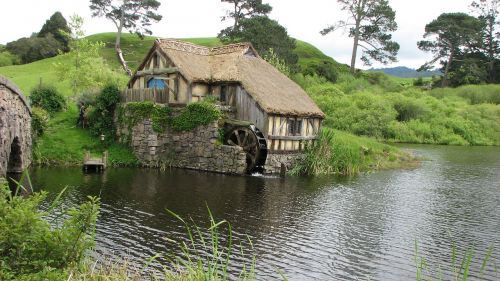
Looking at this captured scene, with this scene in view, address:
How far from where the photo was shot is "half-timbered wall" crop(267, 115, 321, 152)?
26.1m

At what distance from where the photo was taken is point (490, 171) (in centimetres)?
3061

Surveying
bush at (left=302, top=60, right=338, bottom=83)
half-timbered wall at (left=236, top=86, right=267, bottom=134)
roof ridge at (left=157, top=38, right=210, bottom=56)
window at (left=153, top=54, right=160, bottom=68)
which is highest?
bush at (left=302, top=60, right=338, bottom=83)

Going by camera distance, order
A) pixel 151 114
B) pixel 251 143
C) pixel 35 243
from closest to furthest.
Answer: pixel 35 243, pixel 251 143, pixel 151 114

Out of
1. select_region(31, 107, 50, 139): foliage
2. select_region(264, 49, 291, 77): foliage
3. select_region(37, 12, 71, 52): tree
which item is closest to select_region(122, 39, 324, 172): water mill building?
select_region(31, 107, 50, 139): foliage

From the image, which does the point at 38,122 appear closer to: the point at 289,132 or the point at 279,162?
the point at 279,162

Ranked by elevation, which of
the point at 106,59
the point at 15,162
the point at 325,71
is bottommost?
the point at 15,162

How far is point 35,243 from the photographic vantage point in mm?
6770

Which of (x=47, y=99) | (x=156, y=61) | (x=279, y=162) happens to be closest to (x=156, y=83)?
(x=156, y=61)

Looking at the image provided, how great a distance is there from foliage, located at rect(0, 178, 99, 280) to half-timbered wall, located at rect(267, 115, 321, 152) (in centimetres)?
A: 1909

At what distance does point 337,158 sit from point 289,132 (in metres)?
3.50

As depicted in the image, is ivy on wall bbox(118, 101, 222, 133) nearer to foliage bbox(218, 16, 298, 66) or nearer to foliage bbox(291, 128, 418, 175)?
foliage bbox(291, 128, 418, 175)

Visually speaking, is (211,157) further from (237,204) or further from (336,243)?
(336,243)

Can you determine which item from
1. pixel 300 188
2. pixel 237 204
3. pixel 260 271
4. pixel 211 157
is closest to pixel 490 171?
pixel 300 188

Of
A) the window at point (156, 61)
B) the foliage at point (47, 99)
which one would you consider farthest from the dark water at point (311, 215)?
the foliage at point (47, 99)
